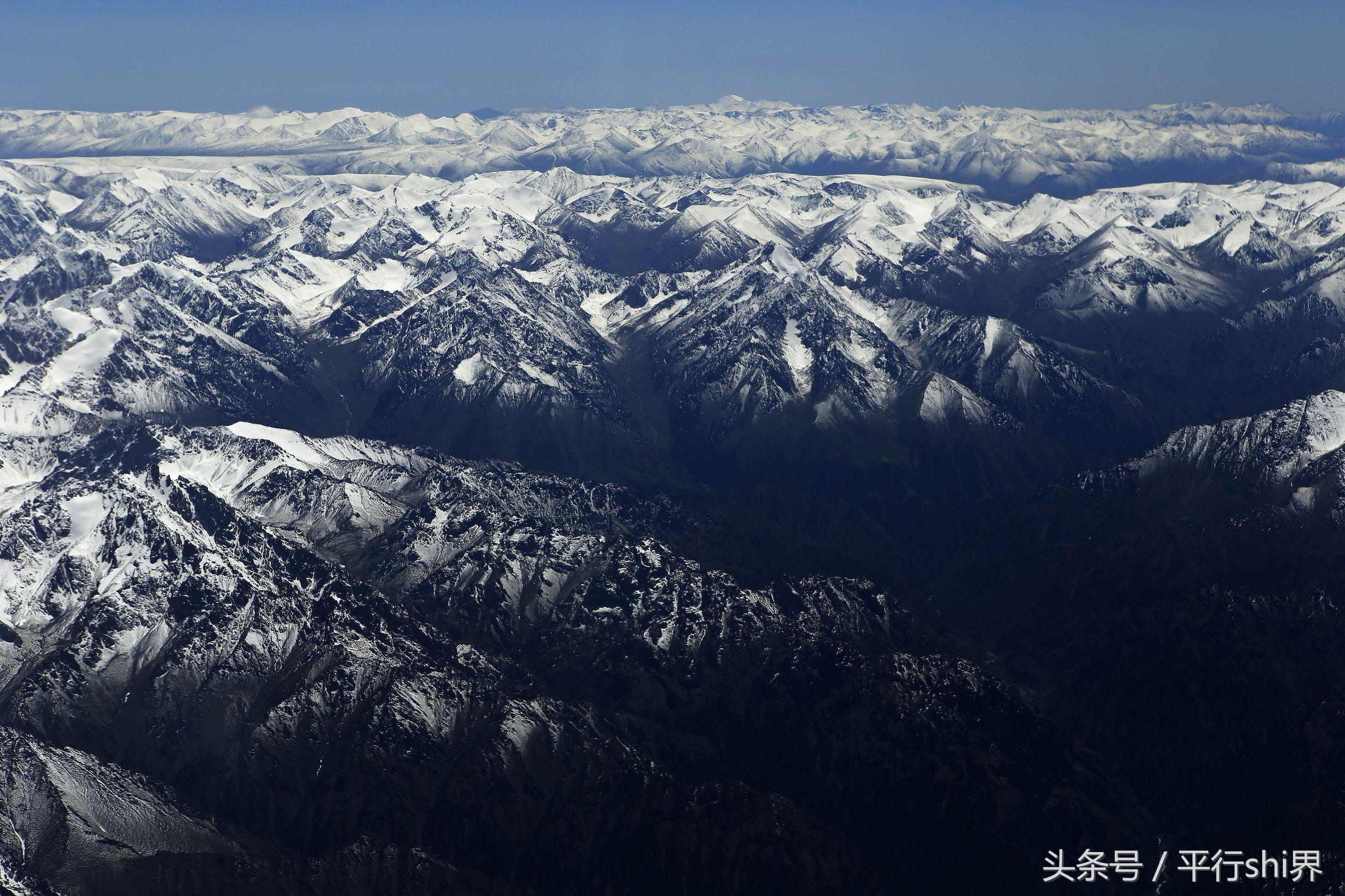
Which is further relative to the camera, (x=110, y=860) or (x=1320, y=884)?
(x=110, y=860)

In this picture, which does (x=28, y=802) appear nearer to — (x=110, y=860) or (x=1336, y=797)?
(x=110, y=860)

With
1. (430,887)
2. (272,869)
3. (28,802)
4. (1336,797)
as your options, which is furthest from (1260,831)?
(28,802)

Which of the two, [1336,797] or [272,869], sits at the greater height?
[1336,797]

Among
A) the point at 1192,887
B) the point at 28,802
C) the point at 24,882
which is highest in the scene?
the point at 1192,887

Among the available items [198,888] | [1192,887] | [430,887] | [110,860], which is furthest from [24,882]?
[1192,887]

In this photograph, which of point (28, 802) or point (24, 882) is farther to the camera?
point (28, 802)

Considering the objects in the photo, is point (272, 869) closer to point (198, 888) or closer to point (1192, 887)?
point (198, 888)

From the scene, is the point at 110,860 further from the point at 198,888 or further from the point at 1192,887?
the point at 1192,887

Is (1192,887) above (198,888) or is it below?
above

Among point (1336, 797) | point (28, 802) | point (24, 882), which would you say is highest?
point (1336, 797)
